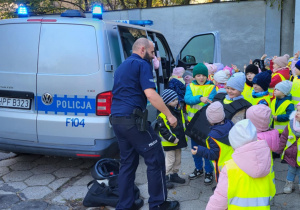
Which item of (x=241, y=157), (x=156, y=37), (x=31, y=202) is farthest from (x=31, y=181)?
(x=156, y=37)

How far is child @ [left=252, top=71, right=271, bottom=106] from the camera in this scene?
13.8ft

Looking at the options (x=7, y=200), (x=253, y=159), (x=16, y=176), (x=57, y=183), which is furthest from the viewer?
(x=16, y=176)

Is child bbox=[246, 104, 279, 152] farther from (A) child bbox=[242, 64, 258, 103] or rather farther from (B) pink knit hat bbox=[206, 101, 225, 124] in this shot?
(A) child bbox=[242, 64, 258, 103]

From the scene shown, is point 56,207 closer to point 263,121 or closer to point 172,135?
point 172,135

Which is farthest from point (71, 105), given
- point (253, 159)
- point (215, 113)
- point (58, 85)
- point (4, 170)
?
point (253, 159)

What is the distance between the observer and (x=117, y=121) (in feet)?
10.7

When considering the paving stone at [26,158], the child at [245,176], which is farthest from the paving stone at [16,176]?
the child at [245,176]

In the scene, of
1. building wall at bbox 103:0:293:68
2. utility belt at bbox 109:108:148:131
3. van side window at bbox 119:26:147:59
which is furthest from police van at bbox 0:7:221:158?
building wall at bbox 103:0:293:68

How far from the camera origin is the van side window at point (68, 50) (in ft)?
13.1

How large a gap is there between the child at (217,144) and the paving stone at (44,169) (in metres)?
2.47

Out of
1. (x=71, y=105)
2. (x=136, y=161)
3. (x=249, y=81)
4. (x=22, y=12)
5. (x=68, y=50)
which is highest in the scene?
(x=22, y=12)

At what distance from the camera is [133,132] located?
10.6 ft

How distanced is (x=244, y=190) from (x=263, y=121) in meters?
1.07

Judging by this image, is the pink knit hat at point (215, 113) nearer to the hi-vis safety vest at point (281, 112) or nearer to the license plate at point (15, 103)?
the hi-vis safety vest at point (281, 112)
